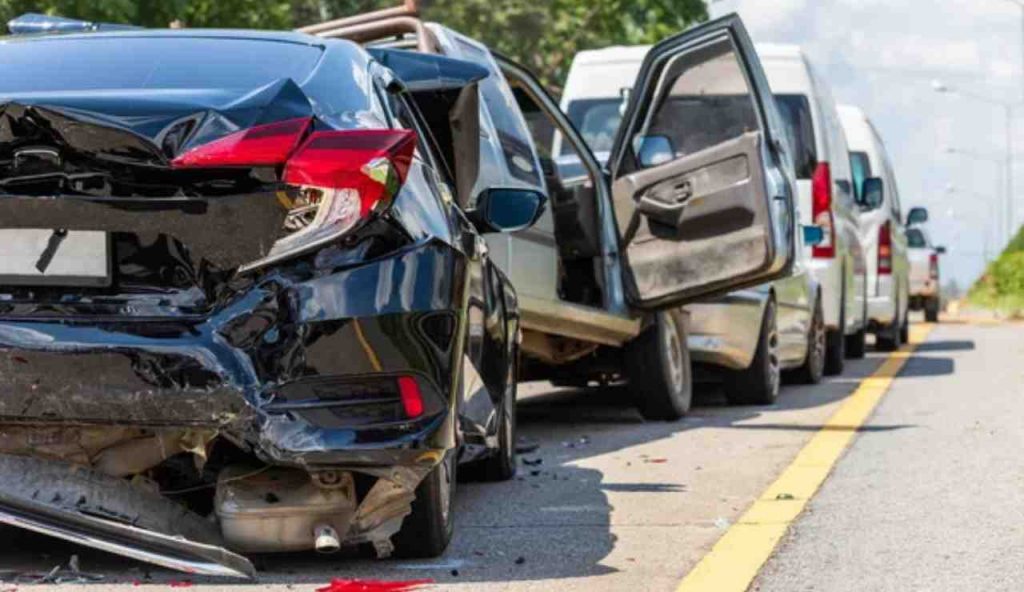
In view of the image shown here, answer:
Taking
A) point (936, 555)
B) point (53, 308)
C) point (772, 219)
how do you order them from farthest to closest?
point (772, 219) < point (936, 555) < point (53, 308)

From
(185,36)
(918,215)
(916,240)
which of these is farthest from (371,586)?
(916,240)

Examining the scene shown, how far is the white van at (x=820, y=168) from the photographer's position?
1662cm

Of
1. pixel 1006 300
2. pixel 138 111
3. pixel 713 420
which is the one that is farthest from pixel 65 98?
pixel 1006 300

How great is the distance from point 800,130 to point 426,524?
35.6 ft

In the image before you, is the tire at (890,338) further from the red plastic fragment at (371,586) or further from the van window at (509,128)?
the red plastic fragment at (371,586)

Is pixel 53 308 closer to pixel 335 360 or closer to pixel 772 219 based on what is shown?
pixel 335 360

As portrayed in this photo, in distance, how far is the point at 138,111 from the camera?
5.70 meters

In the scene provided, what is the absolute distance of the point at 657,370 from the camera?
38.3ft

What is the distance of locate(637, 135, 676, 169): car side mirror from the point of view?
454 inches

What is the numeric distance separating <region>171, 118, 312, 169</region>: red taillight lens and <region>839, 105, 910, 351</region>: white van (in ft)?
52.5

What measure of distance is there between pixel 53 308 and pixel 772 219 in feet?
19.8

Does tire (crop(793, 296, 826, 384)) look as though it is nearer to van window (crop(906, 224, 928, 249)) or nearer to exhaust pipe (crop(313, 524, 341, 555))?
exhaust pipe (crop(313, 524, 341, 555))

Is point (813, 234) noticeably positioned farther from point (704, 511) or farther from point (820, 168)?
point (704, 511)

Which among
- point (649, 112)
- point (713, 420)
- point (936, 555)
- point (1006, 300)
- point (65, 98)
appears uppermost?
point (65, 98)
